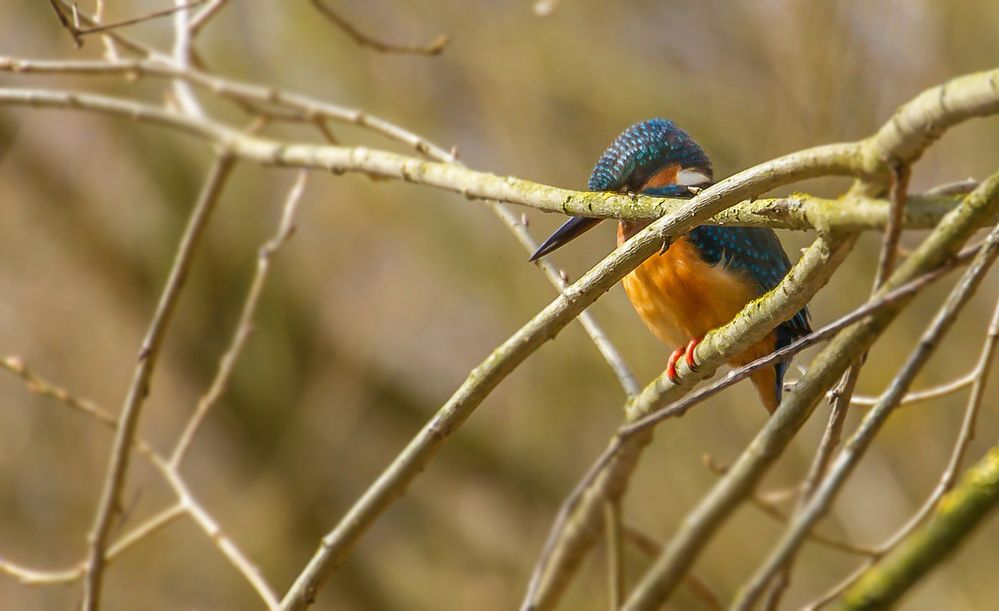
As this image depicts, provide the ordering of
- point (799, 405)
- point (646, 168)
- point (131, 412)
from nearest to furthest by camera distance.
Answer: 1. point (799, 405)
2. point (646, 168)
3. point (131, 412)

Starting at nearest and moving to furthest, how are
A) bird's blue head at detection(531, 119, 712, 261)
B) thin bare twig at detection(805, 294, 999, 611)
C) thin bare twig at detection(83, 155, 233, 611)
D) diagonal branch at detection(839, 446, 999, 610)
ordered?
diagonal branch at detection(839, 446, 999, 610) < thin bare twig at detection(805, 294, 999, 611) < bird's blue head at detection(531, 119, 712, 261) < thin bare twig at detection(83, 155, 233, 611)

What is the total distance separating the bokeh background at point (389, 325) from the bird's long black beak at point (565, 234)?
9.06ft

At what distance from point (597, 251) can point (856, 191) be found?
0.99 m

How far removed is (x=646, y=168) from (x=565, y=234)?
0.19 metres

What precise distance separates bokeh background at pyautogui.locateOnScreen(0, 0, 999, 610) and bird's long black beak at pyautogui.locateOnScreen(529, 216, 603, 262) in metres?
2.76

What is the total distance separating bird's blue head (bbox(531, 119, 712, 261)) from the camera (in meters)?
1.93

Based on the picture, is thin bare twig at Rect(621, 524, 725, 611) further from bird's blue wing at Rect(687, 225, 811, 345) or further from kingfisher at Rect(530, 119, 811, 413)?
bird's blue wing at Rect(687, 225, 811, 345)

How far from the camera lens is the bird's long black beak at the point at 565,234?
77.0 inches

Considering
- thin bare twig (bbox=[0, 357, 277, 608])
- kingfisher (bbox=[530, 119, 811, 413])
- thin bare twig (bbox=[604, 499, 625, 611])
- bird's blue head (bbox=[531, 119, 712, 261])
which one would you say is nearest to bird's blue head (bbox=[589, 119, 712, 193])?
bird's blue head (bbox=[531, 119, 712, 261])

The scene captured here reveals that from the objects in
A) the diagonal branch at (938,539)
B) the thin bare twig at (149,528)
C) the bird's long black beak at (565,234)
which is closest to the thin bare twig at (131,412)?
the thin bare twig at (149,528)

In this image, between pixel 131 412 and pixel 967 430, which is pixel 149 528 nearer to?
pixel 131 412

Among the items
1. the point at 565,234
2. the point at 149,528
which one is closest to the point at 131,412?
the point at 149,528

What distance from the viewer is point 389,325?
609 centimetres

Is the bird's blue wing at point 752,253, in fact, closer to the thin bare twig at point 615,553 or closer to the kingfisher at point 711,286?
the kingfisher at point 711,286
